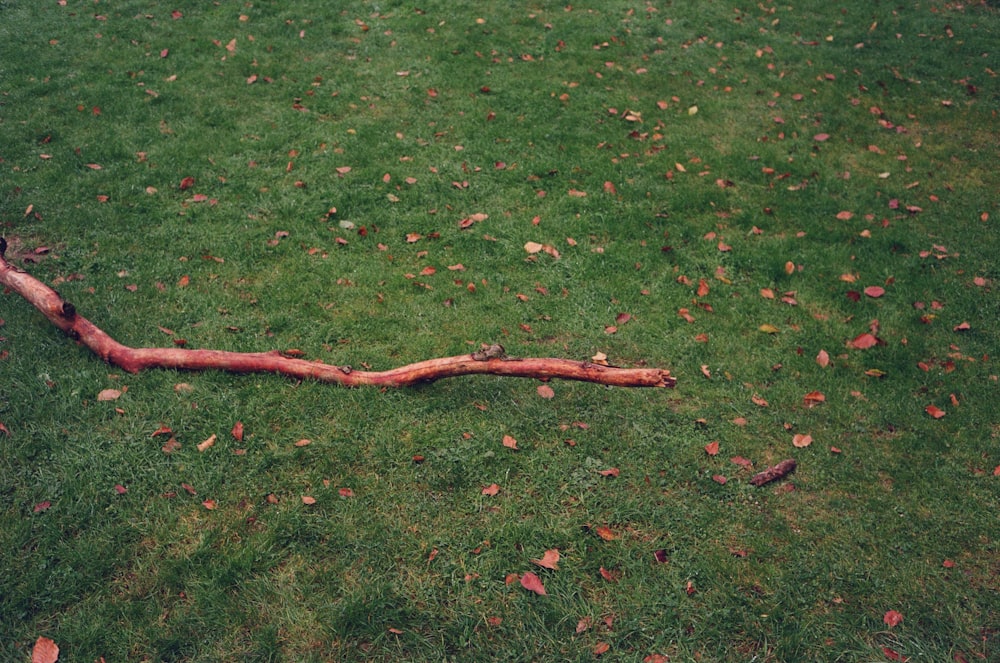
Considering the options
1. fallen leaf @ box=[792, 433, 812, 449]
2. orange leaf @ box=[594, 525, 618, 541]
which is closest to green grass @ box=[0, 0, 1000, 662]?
orange leaf @ box=[594, 525, 618, 541]

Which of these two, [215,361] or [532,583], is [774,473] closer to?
[532,583]

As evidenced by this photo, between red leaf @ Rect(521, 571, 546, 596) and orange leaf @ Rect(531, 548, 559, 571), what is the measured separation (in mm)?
68

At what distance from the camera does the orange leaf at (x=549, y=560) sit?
3.00m

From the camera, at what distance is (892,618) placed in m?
2.88

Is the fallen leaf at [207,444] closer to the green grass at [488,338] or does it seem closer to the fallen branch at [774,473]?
the green grass at [488,338]

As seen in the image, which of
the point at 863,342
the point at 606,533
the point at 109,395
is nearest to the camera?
the point at 606,533

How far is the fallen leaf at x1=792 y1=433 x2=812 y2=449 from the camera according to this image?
3.73 m

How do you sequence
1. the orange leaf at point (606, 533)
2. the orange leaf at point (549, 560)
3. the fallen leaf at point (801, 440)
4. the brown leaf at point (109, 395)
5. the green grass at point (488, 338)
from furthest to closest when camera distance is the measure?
the fallen leaf at point (801, 440) < the brown leaf at point (109, 395) < the orange leaf at point (606, 533) < the orange leaf at point (549, 560) < the green grass at point (488, 338)

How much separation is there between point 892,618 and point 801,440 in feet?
3.54

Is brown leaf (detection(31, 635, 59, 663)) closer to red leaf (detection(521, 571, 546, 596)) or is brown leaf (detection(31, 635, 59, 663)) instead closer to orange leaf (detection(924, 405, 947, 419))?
red leaf (detection(521, 571, 546, 596))

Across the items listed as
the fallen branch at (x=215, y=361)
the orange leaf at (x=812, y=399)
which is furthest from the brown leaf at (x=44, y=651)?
the orange leaf at (x=812, y=399)

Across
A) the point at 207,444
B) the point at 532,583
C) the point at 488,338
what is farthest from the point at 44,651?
the point at 488,338

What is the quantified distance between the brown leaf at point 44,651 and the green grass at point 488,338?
0.04 metres

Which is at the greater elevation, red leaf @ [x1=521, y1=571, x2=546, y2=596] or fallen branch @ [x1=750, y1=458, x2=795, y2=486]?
red leaf @ [x1=521, y1=571, x2=546, y2=596]
